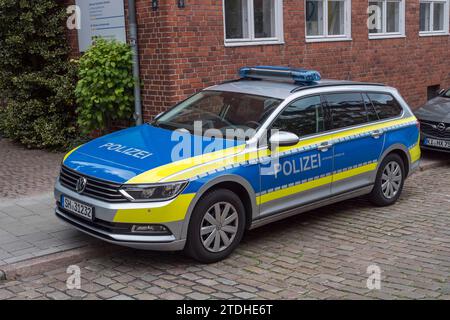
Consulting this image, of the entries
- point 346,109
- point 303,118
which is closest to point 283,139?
point 303,118

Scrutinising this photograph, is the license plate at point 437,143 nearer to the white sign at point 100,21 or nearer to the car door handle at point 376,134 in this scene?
the car door handle at point 376,134

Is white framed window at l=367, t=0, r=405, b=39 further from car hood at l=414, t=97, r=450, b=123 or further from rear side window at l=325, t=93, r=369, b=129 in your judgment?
rear side window at l=325, t=93, r=369, b=129

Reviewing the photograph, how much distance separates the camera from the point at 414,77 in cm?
1387

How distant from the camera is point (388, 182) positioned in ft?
24.8

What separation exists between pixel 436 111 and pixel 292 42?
2953mm

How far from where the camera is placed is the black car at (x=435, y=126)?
1030 cm

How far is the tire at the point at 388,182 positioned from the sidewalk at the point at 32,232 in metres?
3.62

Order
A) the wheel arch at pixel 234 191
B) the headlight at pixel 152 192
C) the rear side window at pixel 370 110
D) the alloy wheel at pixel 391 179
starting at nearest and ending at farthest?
the headlight at pixel 152 192 < the wheel arch at pixel 234 191 < the rear side window at pixel 370 110 < the alloy wheel at pixel 391 179

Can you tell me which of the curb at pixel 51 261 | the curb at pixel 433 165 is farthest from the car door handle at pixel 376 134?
the curb at pixel 51 261

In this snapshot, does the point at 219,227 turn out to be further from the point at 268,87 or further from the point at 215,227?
the point at 268,87

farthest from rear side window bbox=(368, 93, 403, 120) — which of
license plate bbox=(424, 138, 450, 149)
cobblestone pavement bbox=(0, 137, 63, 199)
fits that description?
cobblestone pavement bbox=(0, 137, 63, 199)

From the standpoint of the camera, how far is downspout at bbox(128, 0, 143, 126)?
9141 mm

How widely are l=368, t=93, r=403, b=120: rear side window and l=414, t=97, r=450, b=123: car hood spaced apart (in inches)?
120

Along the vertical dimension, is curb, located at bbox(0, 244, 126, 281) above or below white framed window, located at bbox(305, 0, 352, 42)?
below
